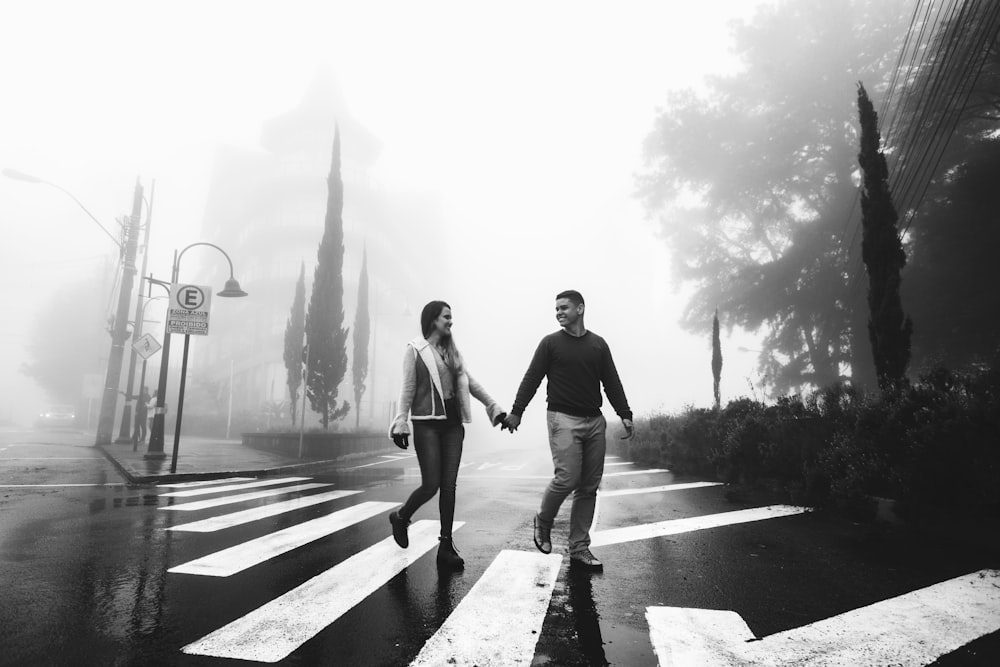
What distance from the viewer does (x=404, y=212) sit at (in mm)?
78250

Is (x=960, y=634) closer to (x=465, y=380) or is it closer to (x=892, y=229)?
(x=465, y=380)

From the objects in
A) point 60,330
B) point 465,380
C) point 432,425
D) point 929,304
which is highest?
point 60,330

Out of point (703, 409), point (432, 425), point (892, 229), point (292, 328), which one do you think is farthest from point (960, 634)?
point (292, 328)

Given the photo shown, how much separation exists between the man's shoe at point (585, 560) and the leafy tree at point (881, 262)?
1206 centimetres

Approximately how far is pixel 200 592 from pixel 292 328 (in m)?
29.3

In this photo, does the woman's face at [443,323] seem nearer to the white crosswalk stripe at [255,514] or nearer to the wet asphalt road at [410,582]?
the wet asphalt road at [410,582]

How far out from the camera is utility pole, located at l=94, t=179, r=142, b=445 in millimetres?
20031

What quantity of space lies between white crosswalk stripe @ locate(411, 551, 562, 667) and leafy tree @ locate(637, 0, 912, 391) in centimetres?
2582

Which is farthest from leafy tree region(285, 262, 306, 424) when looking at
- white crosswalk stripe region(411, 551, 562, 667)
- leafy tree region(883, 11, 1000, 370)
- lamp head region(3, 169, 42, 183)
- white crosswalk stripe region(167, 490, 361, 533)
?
leafy tree region(883, 11, 1000, 370)

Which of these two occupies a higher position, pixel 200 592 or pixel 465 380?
pixel 465 380

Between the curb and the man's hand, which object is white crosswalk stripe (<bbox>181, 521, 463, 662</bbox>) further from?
the curb

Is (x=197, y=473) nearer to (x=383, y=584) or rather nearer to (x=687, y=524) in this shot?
(x=383, y=584)

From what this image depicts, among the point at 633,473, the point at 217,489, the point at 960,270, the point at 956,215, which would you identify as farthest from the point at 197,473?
the point at 956,215

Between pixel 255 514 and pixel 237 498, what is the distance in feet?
→ 5.71
